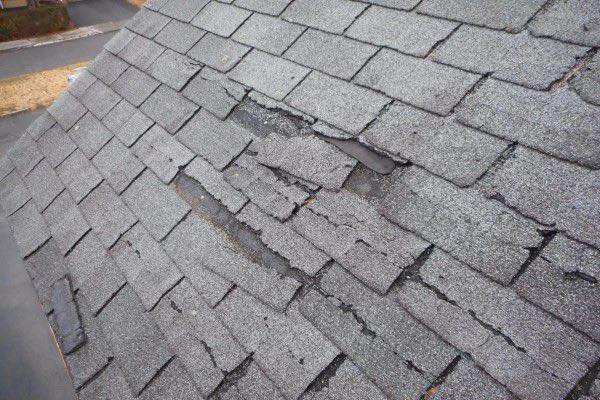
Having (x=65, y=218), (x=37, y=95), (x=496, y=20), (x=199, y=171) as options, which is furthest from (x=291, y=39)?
(x=37, y=95)

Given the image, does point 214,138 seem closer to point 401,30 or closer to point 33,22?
point 401,30

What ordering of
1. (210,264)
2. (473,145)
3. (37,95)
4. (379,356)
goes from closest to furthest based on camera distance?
(379,356)
(473,145)
(210,264)
(37,95)

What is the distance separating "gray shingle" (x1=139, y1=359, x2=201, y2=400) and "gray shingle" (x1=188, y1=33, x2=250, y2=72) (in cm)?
227

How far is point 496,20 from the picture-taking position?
2072 millimetres

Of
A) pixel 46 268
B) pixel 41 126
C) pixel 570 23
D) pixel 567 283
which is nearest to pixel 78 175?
pixel 46 268

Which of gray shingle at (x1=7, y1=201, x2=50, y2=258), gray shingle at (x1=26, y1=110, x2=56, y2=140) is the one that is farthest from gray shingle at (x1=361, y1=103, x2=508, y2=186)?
gray shingle at (x1=26, y1=110, x2=56, y2=140)

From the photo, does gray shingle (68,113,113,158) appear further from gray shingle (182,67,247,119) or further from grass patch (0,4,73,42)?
grass patch (0,4,73,42)

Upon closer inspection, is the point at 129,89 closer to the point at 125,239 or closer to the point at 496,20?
the point at 125,239

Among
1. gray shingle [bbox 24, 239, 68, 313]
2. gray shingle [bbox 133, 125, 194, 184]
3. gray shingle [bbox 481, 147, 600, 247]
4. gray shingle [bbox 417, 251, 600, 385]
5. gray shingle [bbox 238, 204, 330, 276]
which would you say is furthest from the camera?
gray shingle [bbox 24, 239, 68, 313]

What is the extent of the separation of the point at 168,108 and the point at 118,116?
659 mm

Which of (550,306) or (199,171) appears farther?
(199,171)

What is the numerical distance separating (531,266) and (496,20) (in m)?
1.42

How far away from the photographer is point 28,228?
345 cm

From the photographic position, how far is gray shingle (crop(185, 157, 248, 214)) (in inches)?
96.0
